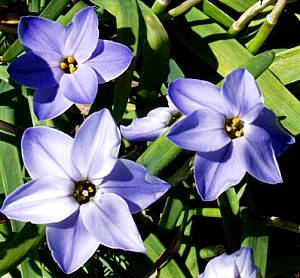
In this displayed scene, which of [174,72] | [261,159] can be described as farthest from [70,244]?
[174,72]

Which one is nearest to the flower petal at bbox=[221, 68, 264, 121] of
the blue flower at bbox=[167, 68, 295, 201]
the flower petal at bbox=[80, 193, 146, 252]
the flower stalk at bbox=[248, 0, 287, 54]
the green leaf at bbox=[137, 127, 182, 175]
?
the blue flower at bbox=[167, 68, 295, 201]

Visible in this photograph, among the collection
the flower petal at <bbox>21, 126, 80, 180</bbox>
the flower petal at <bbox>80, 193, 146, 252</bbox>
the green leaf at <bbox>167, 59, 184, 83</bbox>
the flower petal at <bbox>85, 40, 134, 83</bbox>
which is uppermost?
the flower petal at <bbox>85, 40, 134, 83</bbox>

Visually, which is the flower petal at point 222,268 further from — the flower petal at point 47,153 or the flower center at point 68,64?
the flower center at point 68,64

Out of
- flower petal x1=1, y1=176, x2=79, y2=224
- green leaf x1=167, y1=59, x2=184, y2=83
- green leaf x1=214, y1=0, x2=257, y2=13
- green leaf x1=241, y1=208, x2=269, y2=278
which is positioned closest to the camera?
flower petal x1=1, y1=176, x2=79, y2=224

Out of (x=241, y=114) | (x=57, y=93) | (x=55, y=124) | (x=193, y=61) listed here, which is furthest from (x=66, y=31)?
(x=193, y=61)

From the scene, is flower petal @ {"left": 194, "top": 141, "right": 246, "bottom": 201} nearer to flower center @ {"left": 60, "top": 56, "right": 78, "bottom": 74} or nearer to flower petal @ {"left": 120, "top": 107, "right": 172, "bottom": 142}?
flower petal @ {"left": 120, "top": 107, "right": 172, "bottom": 142}

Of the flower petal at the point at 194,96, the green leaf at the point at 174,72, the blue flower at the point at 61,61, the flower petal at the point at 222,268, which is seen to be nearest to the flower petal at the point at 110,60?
the blue flower at the point at 61,61

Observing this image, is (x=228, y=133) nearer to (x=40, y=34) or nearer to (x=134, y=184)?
(x=134, y=184)
